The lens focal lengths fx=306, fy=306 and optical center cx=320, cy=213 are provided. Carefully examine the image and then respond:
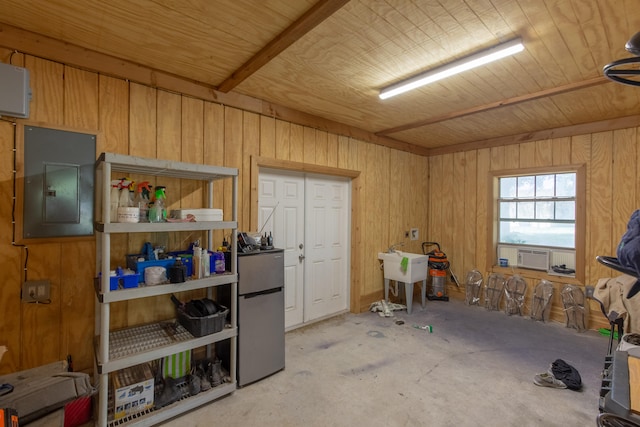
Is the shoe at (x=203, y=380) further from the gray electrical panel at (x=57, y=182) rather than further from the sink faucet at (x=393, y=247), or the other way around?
the sink faucet at (x=393, y=247)

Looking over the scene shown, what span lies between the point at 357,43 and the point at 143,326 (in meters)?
2.82

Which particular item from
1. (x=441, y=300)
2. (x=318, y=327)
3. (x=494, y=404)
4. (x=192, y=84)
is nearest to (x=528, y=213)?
(x=441, y=300)

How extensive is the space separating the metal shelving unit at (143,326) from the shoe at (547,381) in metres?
2.61

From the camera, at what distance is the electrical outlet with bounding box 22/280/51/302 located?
2.12 meters

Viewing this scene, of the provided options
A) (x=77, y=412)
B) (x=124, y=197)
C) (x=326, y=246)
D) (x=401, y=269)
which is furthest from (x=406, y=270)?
(x=77, y=412)

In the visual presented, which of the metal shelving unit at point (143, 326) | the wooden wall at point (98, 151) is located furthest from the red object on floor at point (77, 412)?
the wooden wall at point (98, 151)

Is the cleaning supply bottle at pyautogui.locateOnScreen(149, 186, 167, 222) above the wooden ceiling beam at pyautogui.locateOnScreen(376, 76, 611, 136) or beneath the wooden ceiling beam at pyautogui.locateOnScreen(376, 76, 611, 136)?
beneath

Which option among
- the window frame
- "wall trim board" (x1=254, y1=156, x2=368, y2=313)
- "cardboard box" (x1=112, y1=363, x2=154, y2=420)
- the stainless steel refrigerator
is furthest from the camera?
the window frame

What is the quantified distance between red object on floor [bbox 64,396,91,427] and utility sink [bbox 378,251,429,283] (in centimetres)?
364

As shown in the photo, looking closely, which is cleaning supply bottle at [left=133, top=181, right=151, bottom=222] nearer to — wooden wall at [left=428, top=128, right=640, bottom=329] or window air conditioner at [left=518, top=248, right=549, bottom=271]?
wooden wall at [left=428, top=128, right=640, bottom=329]

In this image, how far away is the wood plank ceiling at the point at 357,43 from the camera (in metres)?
1.87

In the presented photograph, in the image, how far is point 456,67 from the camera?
251cm

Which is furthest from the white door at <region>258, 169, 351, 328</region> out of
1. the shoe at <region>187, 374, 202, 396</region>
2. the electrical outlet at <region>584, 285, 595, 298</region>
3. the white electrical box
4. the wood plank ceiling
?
the electrical outlet at <region>584, 285, 595, 298</region>

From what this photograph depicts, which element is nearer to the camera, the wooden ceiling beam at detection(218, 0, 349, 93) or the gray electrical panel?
the wooden ceiling beam at detection(218, 0, 349, 93)
